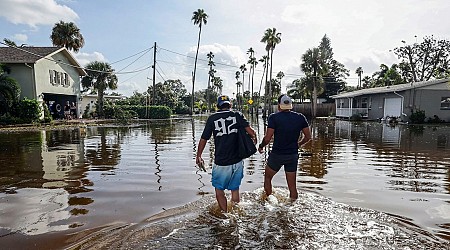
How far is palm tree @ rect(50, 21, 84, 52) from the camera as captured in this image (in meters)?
34.2

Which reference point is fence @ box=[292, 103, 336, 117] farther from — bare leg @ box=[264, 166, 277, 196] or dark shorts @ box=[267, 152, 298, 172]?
dark shorts @ box=[267, 152, 298, 172]

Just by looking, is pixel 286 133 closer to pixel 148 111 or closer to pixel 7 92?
pixel 7 92

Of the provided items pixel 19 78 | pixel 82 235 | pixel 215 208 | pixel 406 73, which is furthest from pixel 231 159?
pixel 406 73

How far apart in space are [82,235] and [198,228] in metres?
1.42

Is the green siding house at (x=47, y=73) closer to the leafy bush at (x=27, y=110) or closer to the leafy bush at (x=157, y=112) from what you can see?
the leafy bush at (x=27, y=110)

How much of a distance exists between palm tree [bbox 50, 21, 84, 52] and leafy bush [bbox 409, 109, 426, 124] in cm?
3577

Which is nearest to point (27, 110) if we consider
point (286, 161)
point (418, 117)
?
point (286, 161)

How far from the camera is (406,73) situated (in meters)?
49.7

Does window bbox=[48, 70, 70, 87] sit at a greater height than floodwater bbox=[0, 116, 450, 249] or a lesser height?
greater

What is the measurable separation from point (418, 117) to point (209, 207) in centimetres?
2693

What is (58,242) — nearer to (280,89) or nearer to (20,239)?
(20,239)

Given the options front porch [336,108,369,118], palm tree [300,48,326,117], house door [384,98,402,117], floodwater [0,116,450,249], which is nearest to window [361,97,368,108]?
front porch [336,108,369,118]

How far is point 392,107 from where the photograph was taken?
29.0 meters

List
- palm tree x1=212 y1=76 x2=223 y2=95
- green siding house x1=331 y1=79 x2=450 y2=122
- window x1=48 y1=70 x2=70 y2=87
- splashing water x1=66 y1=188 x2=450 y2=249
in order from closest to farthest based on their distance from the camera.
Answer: splashing water x1=66 y1=188 x2=450 y2=249
green siding house x1=331 y1=79 x2=450 y2=122
window x1=48 y1=70 x2=70 y2=87
palm tree x1=212 y1=76 x2=223 y2=95
